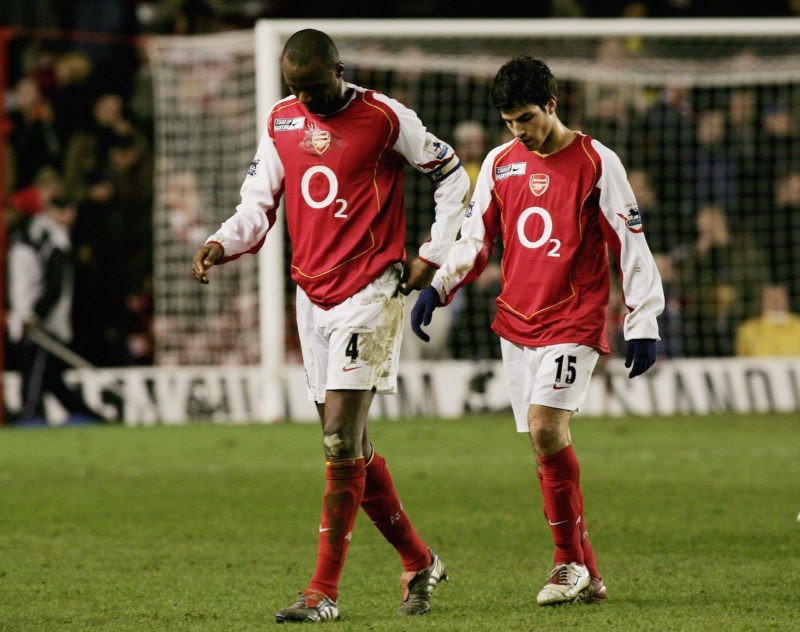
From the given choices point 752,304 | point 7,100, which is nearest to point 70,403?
point 7,100

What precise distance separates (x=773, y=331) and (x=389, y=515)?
9707 mm

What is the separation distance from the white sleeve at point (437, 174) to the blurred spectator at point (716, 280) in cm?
990

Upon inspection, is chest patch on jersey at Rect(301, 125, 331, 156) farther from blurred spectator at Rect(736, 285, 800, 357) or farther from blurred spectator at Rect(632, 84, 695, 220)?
blurred spectator at Rect(632, 84, 695, 220)

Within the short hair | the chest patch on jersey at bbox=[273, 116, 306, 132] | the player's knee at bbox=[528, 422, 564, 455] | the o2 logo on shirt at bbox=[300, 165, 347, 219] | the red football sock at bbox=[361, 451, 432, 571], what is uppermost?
the short hair

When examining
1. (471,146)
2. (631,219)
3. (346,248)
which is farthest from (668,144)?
(346,248)

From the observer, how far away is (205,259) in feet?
17.1

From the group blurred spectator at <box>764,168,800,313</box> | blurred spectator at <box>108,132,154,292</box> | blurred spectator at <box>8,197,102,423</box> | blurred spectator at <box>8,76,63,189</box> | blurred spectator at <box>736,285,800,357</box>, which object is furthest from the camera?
blurred spectator at <box>8,76,63,189</box>

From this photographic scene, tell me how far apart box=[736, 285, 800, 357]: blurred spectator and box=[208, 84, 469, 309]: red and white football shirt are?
31.4 feet

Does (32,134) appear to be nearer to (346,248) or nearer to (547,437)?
(346,248)

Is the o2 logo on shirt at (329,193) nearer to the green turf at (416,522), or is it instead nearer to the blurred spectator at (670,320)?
the green turf at (416,522)

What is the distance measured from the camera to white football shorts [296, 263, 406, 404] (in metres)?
5.18

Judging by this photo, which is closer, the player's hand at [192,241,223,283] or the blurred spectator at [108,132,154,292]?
the player's hand at [192,241,223,283]

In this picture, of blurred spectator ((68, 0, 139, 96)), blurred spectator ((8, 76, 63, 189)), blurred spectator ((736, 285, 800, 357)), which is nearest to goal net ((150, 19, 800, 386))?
blurred spectator ((736, 285, 800, 357))

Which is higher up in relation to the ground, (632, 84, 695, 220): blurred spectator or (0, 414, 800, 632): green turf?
(632, 84, 695, 220): blurred spectator
